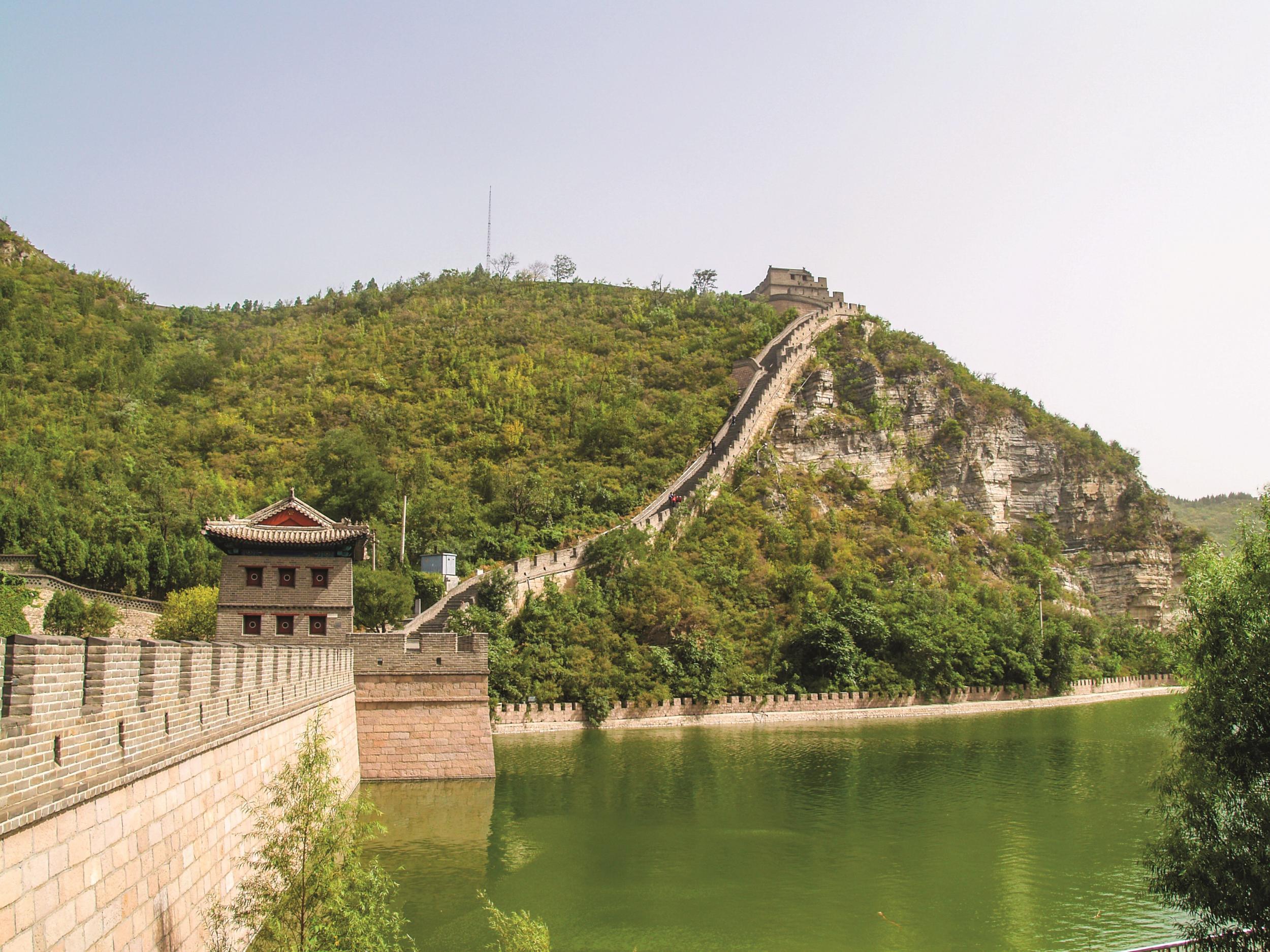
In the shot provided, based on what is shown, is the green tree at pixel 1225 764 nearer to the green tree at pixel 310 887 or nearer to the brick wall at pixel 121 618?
the green tree at pixel 310 887

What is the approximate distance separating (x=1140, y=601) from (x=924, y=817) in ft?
148

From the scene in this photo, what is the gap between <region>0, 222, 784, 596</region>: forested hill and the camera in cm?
4253

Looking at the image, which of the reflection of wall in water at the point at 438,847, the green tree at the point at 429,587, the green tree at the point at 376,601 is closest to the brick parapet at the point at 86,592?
the green tree at the point at 376,601

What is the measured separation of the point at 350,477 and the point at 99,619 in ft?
47.3

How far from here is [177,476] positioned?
46.7m

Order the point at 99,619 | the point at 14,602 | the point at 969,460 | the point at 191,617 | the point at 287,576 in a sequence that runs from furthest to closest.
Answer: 1. the point at 969,460
2. the point at 99,619
3. the point at 191,617
4. the point at 14,602
5. the point at 287,576

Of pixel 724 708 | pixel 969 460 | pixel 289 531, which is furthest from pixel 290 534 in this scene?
pixel 969 460

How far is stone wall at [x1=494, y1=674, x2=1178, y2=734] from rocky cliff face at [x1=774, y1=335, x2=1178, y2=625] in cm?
1691

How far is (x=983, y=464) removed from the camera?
6150 cm

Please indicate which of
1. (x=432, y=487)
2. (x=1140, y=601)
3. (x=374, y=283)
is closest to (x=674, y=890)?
(x=432, y=487)

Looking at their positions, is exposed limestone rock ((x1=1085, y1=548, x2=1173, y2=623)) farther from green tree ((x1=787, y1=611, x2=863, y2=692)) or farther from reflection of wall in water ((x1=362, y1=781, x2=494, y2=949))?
reflection of wall in water ((x1=362, y1=781, x2=494, y2=949))

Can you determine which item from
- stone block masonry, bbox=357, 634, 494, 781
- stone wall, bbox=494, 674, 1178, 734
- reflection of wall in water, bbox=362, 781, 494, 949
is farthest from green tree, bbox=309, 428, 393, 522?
reflection of wall in water, bbox=362, 781, 494, 949

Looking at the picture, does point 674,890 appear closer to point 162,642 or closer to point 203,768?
point 203,768

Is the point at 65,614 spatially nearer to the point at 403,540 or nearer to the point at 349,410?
the point at 403,540
